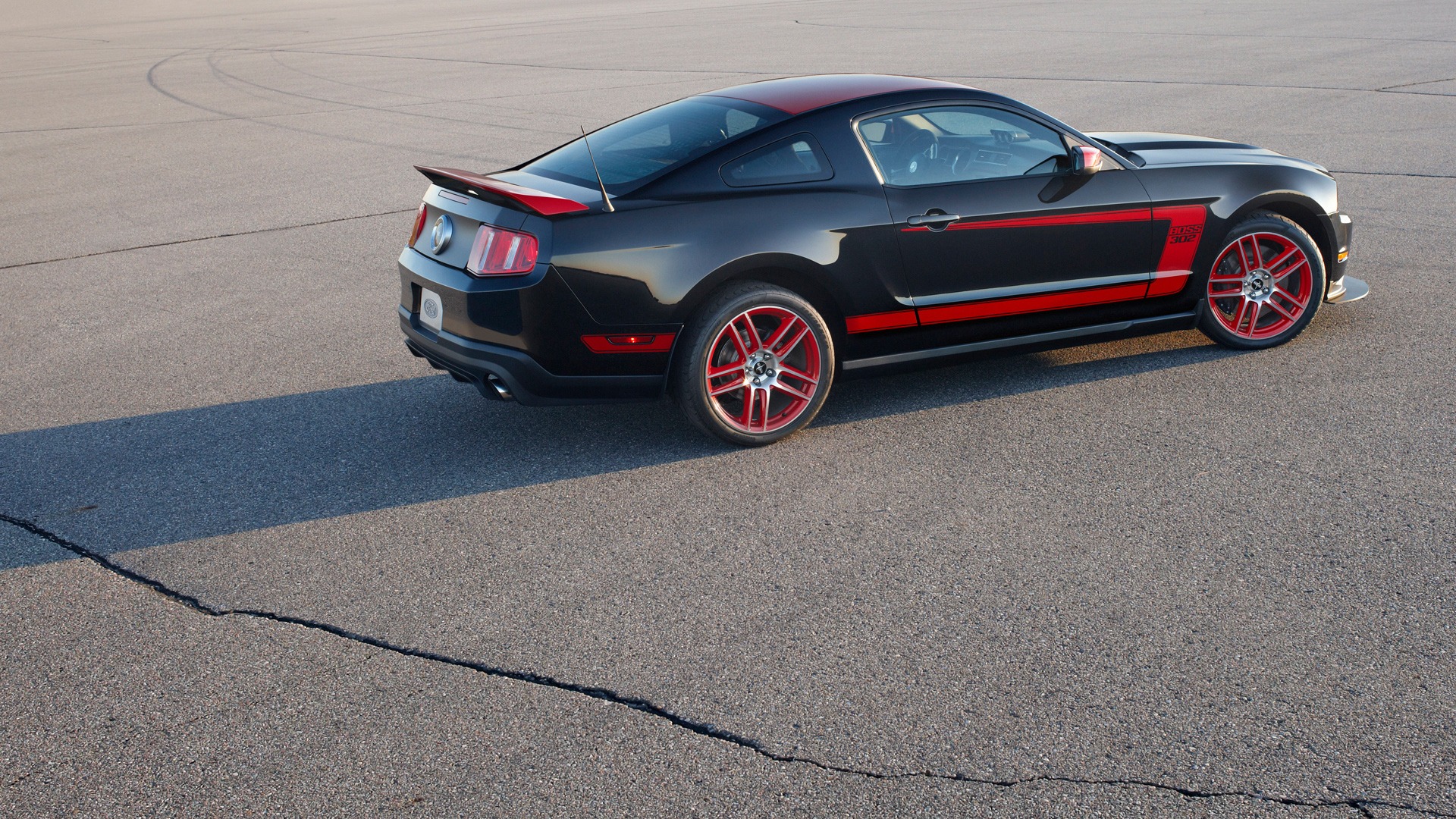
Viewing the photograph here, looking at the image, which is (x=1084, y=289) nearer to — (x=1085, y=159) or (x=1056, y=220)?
(x=1056, y=220)

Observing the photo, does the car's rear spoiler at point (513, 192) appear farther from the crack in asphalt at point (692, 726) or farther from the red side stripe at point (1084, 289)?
the crack in asphalt at point (692, 726)

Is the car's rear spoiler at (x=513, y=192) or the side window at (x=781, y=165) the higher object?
the side window at (x=781, y=165)

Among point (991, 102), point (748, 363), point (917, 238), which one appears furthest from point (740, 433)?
point (991, 102)

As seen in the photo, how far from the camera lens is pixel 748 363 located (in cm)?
515

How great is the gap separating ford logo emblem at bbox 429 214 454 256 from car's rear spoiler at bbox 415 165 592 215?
0.48ft

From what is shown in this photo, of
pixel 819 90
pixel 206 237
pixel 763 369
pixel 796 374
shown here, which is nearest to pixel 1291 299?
pixel 819 90

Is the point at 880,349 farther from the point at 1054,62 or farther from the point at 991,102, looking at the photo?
the point at 1054,62

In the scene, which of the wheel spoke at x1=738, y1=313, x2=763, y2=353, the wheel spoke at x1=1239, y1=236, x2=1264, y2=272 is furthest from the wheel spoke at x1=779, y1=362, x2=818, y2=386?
the wheel spoke at x1=1239, y1=236, x2=1264, y2=272

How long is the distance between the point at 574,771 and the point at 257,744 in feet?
2.97

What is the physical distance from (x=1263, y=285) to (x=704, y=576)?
3.76 metres

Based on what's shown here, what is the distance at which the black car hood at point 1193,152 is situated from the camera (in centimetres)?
608

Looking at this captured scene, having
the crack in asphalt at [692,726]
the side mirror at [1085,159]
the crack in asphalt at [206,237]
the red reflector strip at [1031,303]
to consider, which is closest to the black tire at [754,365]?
the red reflector strip at [1031,303]

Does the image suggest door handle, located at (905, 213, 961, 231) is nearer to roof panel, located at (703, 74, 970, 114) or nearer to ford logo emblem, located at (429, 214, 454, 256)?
roof panel, located at (703, 74, 970, 114)

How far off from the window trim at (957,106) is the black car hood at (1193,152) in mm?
414
